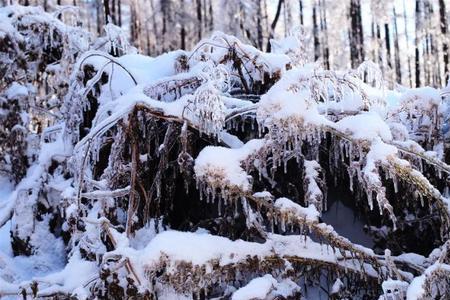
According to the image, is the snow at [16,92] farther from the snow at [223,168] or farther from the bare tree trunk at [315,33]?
the bare tree trunk at [315,33]

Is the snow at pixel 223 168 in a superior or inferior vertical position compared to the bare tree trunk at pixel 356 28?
inferior

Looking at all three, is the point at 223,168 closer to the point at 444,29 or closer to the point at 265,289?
the point at 265,289

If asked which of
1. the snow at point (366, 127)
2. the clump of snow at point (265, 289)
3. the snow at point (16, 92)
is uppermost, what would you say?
the snow at point (16, 92)

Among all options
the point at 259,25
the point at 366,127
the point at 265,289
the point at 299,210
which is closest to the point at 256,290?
the point at 265,289

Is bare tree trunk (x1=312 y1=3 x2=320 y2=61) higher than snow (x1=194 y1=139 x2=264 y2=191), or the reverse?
bare tree trunk (x1=312 y1=3 x2=320 y2=61)

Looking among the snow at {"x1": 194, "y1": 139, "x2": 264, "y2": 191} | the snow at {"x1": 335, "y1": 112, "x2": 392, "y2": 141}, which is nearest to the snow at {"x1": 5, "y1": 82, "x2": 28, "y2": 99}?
the snow at {"x1": 194, "y1": 139, "x2": 264, "y2": 191}

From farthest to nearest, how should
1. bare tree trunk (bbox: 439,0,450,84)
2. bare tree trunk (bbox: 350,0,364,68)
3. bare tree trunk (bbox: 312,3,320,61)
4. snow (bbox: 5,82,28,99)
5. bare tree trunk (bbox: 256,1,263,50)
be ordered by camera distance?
bare tree trunk (bbox: 312,3,320,61) → bare tree trunk (bbox: 350,0,364,68) → bare tree trunk (bbox: 256,1,263,50) → bare tree trunk (bbox: 439,0,450,84) → snow (bbox: 5,82,28,99)

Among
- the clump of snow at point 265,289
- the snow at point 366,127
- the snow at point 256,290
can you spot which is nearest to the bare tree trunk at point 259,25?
the snow at point 366,127

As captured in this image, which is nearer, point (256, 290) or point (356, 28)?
point (256, 290)

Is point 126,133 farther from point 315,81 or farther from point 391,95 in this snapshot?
point 391,95

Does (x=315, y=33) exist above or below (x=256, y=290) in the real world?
above

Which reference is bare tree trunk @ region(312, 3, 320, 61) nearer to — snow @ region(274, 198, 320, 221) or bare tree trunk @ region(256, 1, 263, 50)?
bare tree trunk @ region(256, 1, 263, 50)

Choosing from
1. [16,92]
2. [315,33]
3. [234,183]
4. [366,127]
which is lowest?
[234,183]

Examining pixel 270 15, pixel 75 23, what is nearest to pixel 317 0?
pixel 270 15
